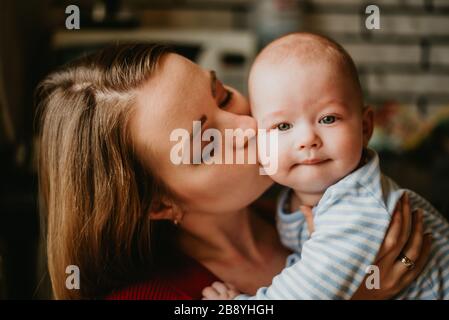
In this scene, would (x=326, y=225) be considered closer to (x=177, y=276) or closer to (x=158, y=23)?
(x=177, y=276)

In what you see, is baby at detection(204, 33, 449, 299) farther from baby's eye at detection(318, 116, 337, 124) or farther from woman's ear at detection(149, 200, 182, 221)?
woman's ear at detection(149, 200, 182, 221)

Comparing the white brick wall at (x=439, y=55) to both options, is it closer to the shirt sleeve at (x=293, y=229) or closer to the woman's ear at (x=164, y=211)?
the shirt sleeve at (x=293, y=229)

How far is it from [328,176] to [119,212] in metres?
0.28

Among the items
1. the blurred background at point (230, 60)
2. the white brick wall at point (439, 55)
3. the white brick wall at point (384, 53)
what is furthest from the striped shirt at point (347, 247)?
the white brick wall at point (384, 53)

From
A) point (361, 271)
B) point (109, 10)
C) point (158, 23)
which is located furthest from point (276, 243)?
point (158, 23)

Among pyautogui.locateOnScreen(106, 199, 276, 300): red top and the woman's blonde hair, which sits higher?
the woman's blonde hair

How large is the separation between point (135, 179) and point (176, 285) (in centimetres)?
17

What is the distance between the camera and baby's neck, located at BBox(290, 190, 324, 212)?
0.63m

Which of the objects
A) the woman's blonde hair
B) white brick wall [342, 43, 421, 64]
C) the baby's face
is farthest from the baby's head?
white brick wall [342, 43, 421, 64]

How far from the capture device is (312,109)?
1.90 ft

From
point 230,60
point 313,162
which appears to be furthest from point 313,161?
point 230,60

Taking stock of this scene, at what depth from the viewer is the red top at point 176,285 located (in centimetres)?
67

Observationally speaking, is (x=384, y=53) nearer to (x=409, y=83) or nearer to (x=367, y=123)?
(x=409, y=83)

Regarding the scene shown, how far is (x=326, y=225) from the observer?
562 millimetres
